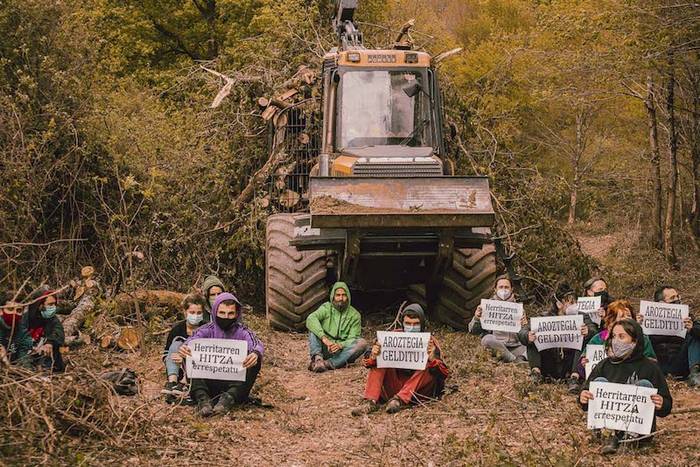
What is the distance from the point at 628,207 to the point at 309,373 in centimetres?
1778

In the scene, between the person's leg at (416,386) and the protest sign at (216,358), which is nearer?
the protest sign at (216,358)

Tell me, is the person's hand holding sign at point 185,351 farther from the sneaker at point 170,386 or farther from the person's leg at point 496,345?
the person's leg at point 496,345

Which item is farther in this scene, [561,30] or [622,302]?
[561,30]

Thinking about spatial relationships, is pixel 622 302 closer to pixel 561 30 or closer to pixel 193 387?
pixel 193 387

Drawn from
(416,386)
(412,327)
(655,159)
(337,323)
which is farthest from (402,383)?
(655,159)

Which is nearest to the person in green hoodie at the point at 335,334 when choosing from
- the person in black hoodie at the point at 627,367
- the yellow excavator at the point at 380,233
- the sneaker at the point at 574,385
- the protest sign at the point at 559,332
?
the yellow excavator at the point at 380,233

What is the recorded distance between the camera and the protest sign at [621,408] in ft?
24.0

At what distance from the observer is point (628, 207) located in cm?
2689

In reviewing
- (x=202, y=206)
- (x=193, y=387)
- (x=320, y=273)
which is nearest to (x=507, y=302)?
(x=320, y=273)

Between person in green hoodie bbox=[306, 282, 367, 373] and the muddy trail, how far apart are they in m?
0.39

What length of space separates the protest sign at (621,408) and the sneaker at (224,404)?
9.48 feet

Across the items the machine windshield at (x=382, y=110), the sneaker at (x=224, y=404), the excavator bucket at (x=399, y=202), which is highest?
the machine windshield at (x=382, y=110)

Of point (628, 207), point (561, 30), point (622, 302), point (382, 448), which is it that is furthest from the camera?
point (628, 207)

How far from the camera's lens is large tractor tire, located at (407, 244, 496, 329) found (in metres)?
12.6
